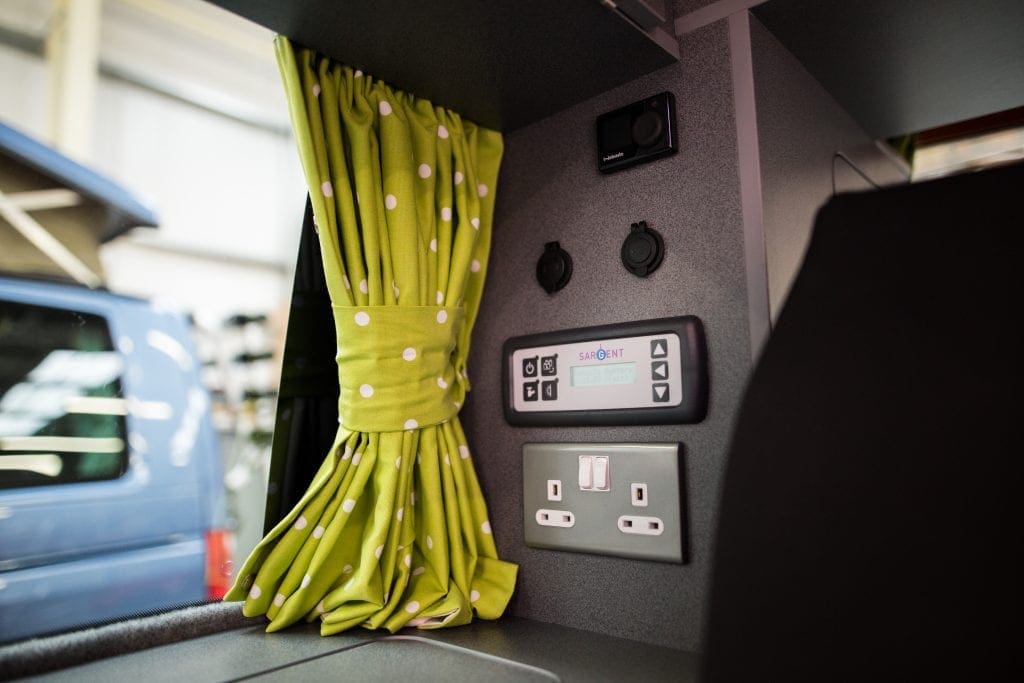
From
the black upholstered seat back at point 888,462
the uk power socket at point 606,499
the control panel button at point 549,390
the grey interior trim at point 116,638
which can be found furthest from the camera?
the control panel button at point 549,390

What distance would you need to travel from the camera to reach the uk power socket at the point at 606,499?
886 mm

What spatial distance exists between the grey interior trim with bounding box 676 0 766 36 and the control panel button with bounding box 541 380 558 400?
1.79ft

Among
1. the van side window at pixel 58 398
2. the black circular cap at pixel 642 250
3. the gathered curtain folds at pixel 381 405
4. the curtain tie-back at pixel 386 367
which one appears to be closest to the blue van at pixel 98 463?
the van side window at pixel 58 398

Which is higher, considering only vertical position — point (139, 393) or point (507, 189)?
point (507, 189)

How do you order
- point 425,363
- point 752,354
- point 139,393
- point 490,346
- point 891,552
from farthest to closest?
point 139,393
point 490,346
point 425,363
point 752,354
point 891,552

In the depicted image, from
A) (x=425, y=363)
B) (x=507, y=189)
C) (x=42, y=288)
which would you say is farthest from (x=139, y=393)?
(x=507, y=189)

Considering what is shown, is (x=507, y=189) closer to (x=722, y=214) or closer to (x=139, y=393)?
(x=722, y=214)

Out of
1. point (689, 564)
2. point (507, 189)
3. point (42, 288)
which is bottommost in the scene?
point (689, 564)

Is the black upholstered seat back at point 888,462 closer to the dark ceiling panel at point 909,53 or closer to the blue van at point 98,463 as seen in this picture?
the dark ceiling panel at point 909,53

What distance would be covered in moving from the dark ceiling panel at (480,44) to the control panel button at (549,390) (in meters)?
0.45

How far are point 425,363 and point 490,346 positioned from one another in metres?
0.17

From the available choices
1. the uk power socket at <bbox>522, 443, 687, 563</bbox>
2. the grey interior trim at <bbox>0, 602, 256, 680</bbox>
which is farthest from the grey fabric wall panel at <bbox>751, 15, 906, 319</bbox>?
the grey interior trim at <bbox>0, 602, 256, 680</bbox>

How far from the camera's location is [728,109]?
2.98 feet

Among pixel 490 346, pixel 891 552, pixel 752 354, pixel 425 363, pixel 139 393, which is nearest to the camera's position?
pixel 891 552
